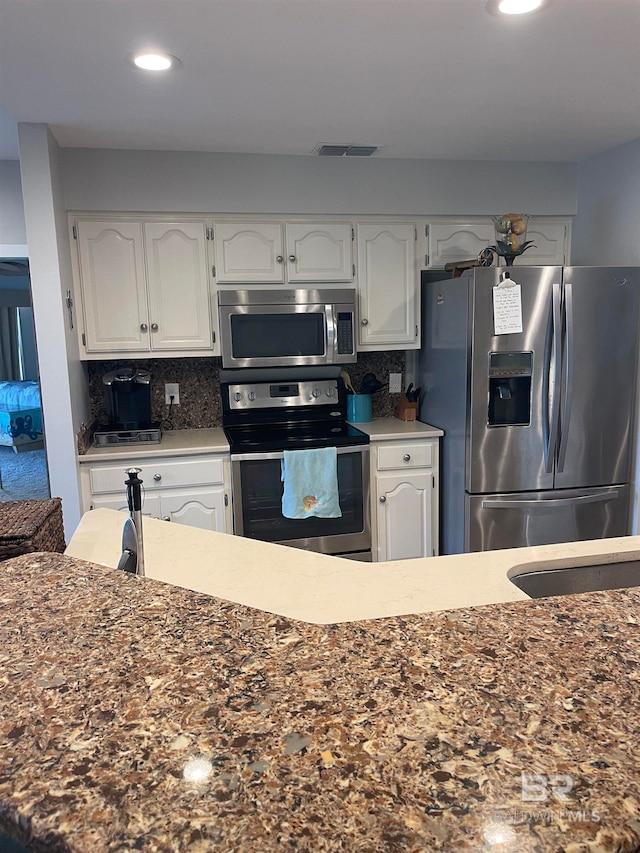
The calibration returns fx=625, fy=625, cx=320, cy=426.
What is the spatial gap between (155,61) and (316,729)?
85.2 inches

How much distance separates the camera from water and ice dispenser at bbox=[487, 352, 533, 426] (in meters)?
3.06

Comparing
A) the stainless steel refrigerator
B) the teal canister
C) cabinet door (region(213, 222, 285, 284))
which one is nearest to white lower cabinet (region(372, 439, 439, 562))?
the stainless steel refrigerator

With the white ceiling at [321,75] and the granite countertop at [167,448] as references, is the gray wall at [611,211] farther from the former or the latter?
the granite countertop at [167,448]

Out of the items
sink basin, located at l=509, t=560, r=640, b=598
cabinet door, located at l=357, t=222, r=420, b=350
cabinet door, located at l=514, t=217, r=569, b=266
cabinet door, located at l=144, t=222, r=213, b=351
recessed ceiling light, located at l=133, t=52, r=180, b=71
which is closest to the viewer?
sink basin, located at l=509, t=560, r=640, b=598

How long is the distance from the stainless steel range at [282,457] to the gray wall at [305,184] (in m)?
1.01

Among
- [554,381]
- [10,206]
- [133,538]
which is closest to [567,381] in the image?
[554,381]

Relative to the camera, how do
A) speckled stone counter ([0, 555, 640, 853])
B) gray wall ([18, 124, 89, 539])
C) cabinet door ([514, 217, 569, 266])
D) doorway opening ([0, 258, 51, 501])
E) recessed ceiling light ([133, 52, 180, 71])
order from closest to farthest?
speckled stone counter ([0, 555, 640, 853]) → recessed ceiling light ([133, 52, 180, 71]) → gray wall ([18, 124, 89, 539]) → doorway opening ([0, 258, 51, 501]) → cabinet door ([514, 217, 569, 266])

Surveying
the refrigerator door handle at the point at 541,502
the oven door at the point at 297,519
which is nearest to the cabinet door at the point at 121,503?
the oven door at the point at 297,519

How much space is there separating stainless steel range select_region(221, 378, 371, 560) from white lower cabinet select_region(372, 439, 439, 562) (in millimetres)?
77

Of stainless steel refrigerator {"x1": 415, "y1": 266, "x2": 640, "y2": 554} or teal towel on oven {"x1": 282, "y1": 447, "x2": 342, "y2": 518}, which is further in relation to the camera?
teal towel on oven {"x1": 282, "y1": 447, "x2": 342, "y2": 518}

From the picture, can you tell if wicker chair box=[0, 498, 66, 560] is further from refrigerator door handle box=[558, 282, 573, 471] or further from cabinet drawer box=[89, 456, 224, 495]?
refrigerator door handle box=[558, 282, 573, 471]

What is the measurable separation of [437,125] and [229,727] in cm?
283

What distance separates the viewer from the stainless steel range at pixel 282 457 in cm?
318

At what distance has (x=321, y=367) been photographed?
12.1 feet
